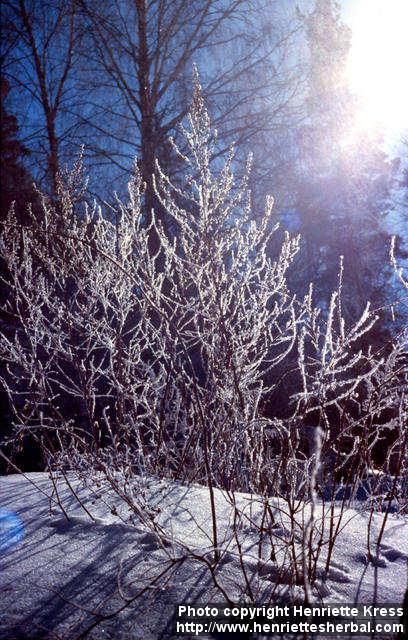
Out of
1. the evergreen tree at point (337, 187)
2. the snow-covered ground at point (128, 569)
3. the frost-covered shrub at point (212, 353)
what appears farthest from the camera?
the evergreen tree at point (337, 187)

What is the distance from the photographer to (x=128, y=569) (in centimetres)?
174

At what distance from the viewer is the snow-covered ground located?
4.74ft

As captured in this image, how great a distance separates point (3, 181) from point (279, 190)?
528 centimetres

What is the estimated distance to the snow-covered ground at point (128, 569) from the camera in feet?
4.74

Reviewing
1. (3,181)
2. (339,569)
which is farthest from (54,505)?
(3,181)

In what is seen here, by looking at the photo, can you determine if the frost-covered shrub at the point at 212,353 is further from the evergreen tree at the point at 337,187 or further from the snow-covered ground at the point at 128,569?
the evergreen tree at the point at 337,187

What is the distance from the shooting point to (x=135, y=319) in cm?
707

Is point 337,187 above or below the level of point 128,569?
above

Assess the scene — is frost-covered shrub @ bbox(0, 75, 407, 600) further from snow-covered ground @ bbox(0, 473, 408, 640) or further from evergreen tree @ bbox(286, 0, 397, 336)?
evergreen tree @ bbox(286, 0, 397, 336)

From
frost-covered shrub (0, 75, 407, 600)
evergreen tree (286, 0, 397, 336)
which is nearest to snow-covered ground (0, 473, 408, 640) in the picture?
frost-covered shrub (0, 75, 407, 600)

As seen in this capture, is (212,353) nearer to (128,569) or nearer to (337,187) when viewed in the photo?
(128,569)

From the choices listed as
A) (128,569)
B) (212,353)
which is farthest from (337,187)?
(128,569)

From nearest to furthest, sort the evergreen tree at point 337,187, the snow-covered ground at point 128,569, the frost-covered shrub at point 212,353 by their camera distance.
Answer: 1. the snow-covered ground at point 128,569
2. the frost-covered shrub at point 212,353
3. the evergreen tree at point 337,187

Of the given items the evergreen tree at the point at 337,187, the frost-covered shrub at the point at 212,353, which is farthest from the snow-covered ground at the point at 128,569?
the evergreen tree at the point at 337,187
